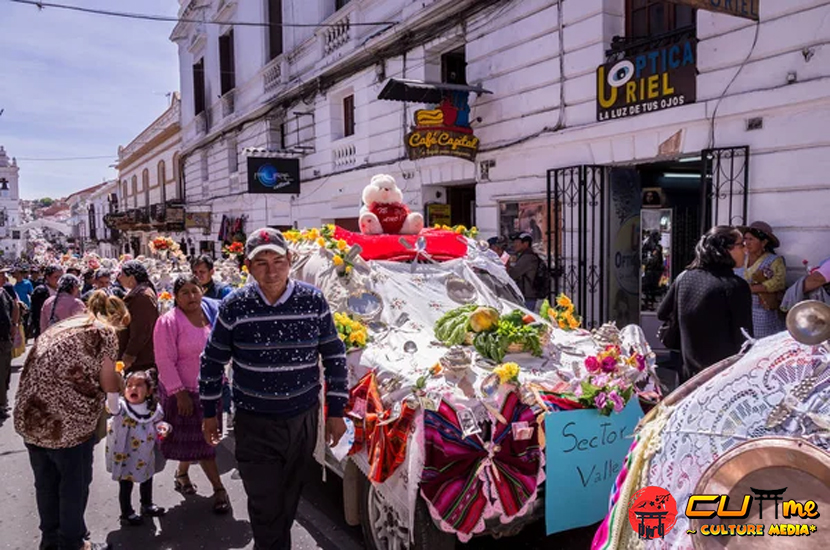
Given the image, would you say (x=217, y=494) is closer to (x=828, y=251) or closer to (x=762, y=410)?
(x=762, y=410)

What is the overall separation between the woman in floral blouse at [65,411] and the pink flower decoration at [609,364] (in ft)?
9.60

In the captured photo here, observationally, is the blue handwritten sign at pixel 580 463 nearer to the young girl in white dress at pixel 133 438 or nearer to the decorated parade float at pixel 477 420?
the decorated parade float at pixel 477 420

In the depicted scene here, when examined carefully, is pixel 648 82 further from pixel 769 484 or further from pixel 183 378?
pixel 769 484

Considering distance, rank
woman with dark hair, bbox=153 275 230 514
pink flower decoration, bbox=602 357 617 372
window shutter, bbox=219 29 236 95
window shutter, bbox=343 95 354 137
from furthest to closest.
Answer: window shutter, bbox=219 29 236 95 → window shutter, bbox=343 95 354 137 → woman with dark hair, bbox=153 275 230 514 → pink flower decoration, bbox=602 357 617 372

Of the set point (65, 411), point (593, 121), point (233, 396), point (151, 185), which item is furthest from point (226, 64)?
point (233, 396)

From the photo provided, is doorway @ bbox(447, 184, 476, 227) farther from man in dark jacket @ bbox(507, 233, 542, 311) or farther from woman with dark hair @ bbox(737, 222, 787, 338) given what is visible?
woman with dark hair @ bbox(737, 222, 787, 338)

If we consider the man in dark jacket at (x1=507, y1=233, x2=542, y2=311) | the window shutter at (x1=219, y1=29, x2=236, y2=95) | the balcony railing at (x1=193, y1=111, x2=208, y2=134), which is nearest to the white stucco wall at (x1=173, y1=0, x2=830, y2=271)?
the man in dark jacket at (x1=507, y1=233, x2=542, y2=311)

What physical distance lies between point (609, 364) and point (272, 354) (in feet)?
6.43

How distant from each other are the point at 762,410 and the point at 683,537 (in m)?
0.42

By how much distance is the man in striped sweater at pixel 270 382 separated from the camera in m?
3.12

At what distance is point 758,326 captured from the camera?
6.10m

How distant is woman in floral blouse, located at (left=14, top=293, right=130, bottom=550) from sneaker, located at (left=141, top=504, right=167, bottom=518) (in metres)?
0.81

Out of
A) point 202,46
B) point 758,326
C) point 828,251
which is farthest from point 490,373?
point 202,46

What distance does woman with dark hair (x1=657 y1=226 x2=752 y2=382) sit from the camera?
3.96 metres
